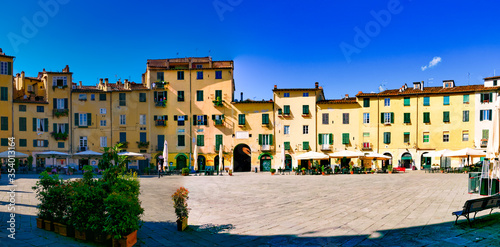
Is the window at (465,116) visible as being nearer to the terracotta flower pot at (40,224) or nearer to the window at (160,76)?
the window at (160,76)

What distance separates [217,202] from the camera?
14086 millimetres

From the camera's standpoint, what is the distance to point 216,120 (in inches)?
1644

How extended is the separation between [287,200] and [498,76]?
35763 millimetres

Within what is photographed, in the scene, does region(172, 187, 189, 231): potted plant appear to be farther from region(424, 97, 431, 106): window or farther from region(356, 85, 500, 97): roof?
region(424, 97, 431, 106): window

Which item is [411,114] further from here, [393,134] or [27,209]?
[27,209]

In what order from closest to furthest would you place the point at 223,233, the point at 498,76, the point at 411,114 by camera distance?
the point at 223,233
the point at 498,76
the point at 411,114

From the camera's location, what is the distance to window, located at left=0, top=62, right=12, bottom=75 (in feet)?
126

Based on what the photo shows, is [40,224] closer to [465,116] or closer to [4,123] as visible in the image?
[4,123]

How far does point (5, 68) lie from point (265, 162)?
32.1 metres

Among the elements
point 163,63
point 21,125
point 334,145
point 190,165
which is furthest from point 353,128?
point 21,125

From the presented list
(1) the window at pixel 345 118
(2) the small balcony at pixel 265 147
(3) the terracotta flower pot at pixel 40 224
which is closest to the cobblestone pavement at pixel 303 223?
(3) the terracotta flower pot at pixel 40 224

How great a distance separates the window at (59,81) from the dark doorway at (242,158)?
2234 cm

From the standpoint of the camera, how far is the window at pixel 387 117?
4038 centimetres

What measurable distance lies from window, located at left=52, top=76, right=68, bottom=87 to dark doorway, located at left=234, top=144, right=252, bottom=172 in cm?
2234
